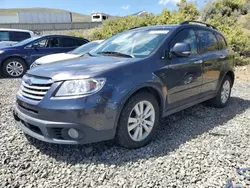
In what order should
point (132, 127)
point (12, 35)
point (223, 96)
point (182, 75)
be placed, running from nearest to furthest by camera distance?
A: 1. point (132, 127)
2. point (182, 75)
3. point (223, 96)
4. point (12, 35)

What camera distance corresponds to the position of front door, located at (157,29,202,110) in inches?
138

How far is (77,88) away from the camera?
271 centimetres

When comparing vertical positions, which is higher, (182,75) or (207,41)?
(207,41)

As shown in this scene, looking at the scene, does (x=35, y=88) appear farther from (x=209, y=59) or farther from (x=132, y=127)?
(x=209, y=59)

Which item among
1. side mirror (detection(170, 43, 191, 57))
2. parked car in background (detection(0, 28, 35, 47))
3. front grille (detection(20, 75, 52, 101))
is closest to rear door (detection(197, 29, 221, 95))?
side mirror (detection(170, 43, 191, 57))

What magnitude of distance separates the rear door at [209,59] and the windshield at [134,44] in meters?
0.97

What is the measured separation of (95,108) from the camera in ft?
8.89

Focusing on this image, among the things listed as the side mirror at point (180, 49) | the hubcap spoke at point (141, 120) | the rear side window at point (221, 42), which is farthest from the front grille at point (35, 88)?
the rear side window at point (221, 42)

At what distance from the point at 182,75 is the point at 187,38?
29.1 inches

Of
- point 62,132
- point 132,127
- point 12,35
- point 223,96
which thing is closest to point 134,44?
point 132,127

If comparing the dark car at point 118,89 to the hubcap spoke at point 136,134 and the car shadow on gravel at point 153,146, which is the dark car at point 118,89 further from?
the car shadow on gravel at point 153,146

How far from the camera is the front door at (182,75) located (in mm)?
3498

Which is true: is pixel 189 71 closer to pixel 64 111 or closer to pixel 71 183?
pixel 64 111

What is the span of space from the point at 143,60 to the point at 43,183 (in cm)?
187
